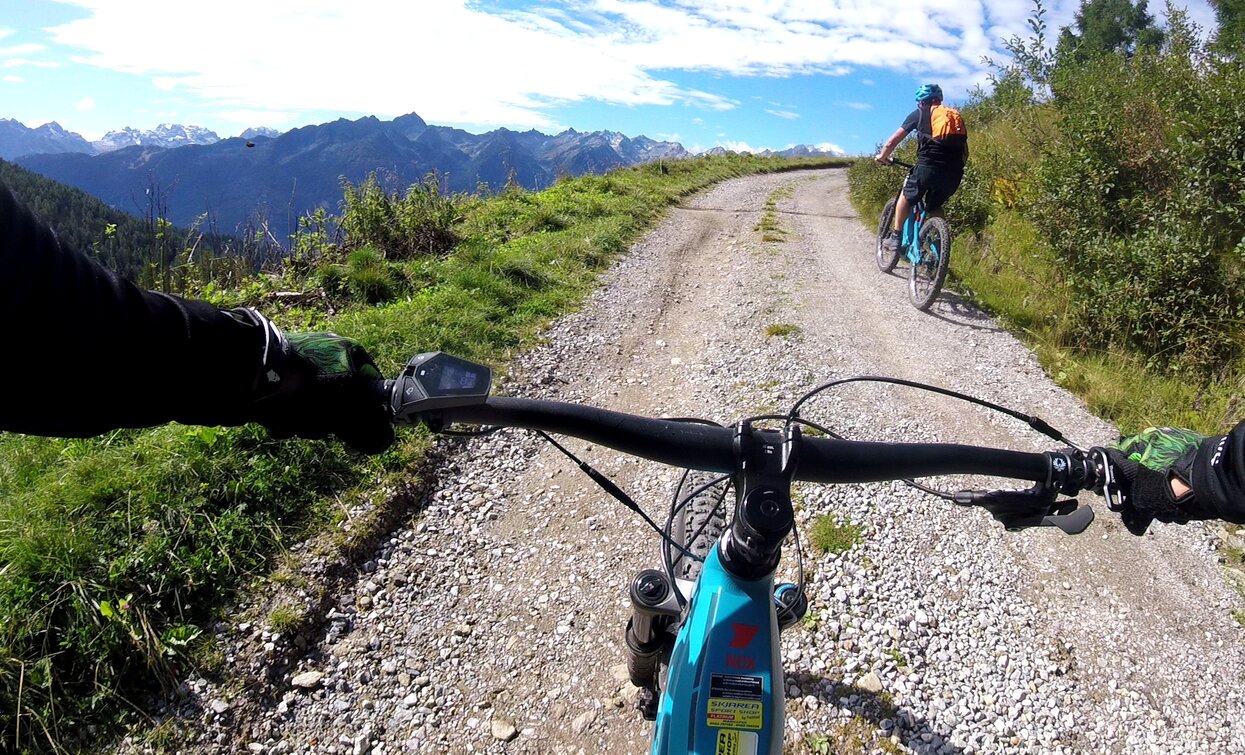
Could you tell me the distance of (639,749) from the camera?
298 cm

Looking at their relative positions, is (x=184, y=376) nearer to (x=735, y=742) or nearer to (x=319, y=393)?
(x=319, y=393)

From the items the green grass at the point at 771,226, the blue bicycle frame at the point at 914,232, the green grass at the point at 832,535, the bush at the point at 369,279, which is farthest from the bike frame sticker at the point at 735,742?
the green grass at the point at 771,226

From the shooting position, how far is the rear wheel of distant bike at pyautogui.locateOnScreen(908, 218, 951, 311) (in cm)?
818

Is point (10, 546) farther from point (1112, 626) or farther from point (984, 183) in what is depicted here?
point (984, 183)

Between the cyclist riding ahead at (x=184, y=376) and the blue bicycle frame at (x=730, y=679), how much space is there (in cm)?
91

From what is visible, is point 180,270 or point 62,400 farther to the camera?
point 180,270

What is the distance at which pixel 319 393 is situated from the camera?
1.41m

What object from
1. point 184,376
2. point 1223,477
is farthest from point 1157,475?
point 184,376

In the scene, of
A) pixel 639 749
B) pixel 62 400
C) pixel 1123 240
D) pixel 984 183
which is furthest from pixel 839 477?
pixel 984 183

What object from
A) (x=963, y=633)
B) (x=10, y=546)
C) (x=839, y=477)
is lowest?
(x=963, y=633)

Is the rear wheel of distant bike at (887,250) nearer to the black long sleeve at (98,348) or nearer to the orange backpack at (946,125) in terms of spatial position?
the orange backpack at (946,125)

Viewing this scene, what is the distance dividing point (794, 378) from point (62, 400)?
5.66 metres

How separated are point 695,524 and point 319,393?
5.77ft

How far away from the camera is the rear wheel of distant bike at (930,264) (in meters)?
8.18
